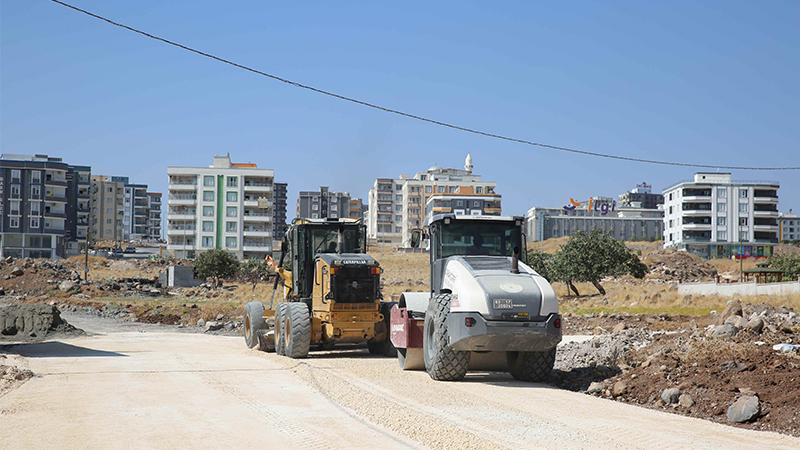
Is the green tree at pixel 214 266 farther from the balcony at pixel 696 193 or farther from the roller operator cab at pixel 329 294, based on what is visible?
the balcony at pixel 696 193

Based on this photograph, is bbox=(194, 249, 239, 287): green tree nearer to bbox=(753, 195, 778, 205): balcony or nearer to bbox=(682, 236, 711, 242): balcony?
bbox=(682, 236, 711, 242): balcony

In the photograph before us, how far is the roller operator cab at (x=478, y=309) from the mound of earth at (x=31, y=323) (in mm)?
16715

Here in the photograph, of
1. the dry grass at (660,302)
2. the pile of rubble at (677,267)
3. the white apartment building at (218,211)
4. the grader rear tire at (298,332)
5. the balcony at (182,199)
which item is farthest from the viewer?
the balcony at (182,199)

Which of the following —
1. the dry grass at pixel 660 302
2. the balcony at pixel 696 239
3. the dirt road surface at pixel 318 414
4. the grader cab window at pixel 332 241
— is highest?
the balcony at pixel 696 239

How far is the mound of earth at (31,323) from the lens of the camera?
26516mm

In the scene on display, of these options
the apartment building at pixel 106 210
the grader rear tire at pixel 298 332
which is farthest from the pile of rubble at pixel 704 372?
the apartment building at pixel 106 210

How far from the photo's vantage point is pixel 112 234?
16812 centimetres

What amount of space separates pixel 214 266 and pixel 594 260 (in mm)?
36546

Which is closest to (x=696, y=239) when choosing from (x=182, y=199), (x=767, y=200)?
(x=767, y=200)

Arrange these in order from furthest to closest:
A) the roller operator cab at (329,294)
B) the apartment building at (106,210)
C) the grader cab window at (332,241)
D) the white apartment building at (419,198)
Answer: the apartment building at (106,210) → the white apartment building at (419,198) → the grader cab window at (332,241) → the roller operator cab at (329,294)

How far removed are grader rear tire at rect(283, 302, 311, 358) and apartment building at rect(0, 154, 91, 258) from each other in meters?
109

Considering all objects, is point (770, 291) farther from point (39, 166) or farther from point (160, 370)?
point (39, 166)

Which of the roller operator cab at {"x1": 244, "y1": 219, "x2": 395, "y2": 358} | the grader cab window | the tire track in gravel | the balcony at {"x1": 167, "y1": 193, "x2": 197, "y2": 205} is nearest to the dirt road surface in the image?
the tire track in gravel

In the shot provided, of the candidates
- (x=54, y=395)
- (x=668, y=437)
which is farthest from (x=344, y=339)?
(x=668, y=437)
